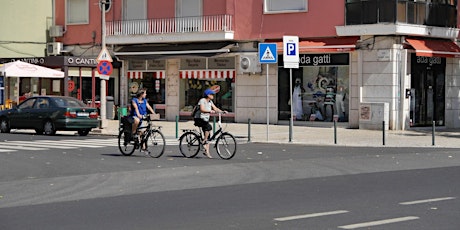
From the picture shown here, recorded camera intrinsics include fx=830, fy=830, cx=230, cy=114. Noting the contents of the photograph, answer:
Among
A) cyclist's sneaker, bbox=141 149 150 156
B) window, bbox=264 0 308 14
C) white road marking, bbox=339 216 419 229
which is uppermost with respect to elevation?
window, bbox=264 0 308 14

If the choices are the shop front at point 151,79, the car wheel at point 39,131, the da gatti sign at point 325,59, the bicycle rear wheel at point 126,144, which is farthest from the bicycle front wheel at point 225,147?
the shop front at point 151,79

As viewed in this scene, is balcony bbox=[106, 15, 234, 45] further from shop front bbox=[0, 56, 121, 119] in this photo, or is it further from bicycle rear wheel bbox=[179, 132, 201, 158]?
bicycle rear wheel bbox=[179, 132, 201, 158]

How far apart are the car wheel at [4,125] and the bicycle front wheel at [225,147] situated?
1306 cm

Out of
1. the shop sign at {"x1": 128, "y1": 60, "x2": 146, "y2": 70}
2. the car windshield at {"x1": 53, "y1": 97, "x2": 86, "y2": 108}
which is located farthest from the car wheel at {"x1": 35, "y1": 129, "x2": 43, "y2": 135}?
the shop sign at {"x1": 128, "y1": 60, "x2": 146, "y2": 70}

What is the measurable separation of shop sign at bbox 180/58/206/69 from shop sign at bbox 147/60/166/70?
1055mm

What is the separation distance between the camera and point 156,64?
3916cm

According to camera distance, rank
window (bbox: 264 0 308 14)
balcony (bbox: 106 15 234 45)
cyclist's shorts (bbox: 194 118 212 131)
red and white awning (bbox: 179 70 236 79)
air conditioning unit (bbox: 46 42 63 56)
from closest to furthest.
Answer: cyclist's shorts (bbox: 194 118 212 131) → window (bbox: 264 0 308 14) → balcony (bbox: 106 15 234 45) → red and white awning (bbox: 179 70 236 79) → air conditioning unit (bbox: 46 42 63 56)

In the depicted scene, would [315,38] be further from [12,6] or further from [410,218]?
[410,218]

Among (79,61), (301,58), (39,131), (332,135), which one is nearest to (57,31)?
(79,61)

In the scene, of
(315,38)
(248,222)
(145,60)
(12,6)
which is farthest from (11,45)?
(248,222)

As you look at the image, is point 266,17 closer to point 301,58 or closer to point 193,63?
point 301,58

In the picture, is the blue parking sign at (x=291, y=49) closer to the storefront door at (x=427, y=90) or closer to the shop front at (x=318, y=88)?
the shop front at (x=318, y=88)

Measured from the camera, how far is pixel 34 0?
143 ft

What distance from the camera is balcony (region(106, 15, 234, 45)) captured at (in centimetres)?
3598
